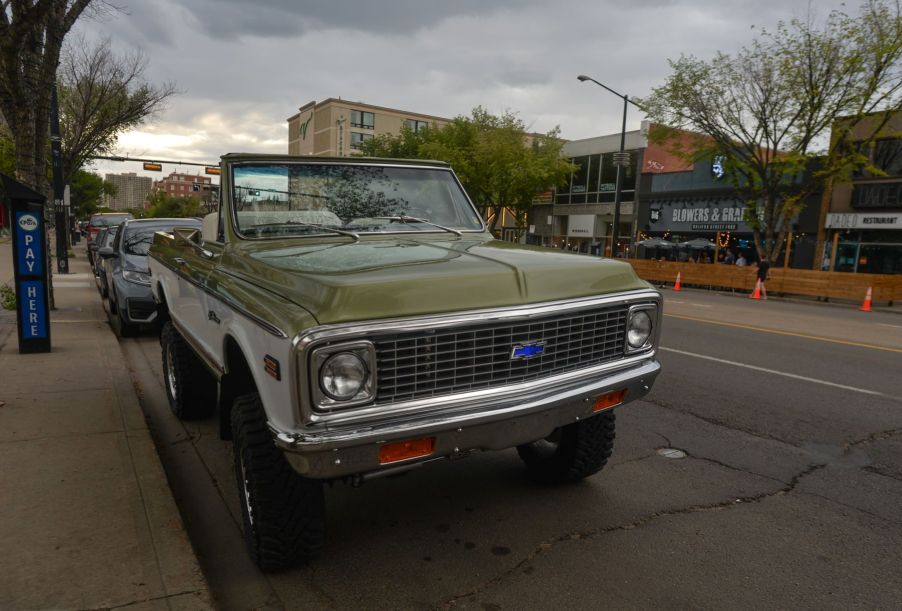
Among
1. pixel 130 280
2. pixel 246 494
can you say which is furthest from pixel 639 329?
pixel 130 280

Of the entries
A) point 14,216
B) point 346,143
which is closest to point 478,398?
point 14,216

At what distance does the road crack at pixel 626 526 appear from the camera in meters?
2.90

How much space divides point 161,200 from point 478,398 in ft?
450

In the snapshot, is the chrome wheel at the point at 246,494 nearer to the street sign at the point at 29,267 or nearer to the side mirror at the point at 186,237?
the side mirror at the point at 186,237

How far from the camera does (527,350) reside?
2832mm

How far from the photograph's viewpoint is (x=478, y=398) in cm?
271

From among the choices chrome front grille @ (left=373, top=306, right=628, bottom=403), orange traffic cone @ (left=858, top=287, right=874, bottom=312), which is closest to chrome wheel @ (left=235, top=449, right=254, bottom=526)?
chrome front grille @ (left=373, top=306, right=628, bottom=403)

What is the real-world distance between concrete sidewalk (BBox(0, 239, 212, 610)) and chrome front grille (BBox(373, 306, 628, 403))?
1.27 m

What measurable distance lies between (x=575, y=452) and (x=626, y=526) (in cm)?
51

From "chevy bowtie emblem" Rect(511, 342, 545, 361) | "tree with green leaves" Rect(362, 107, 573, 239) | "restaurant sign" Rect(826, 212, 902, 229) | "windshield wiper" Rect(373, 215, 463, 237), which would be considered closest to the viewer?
"chevy bowtie emblem" Rect(511, 342, 545, 361)

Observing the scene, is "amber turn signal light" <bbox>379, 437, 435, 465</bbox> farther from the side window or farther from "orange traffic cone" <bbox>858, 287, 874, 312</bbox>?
"orange traffic cone" <bbox>858, 287, 874, 312</bbox>

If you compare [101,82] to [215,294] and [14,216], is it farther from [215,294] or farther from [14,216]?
[215,294]

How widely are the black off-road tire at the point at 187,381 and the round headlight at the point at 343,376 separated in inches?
→ 116

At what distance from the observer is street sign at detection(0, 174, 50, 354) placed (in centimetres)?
696
